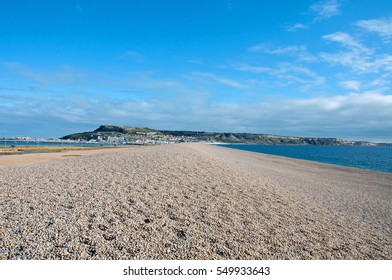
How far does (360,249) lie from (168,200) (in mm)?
6298

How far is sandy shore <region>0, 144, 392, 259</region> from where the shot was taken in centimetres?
622

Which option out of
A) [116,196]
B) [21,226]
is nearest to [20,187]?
[116,196]

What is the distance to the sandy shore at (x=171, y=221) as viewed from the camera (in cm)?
622

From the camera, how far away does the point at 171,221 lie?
26.2ft

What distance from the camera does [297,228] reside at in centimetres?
873
